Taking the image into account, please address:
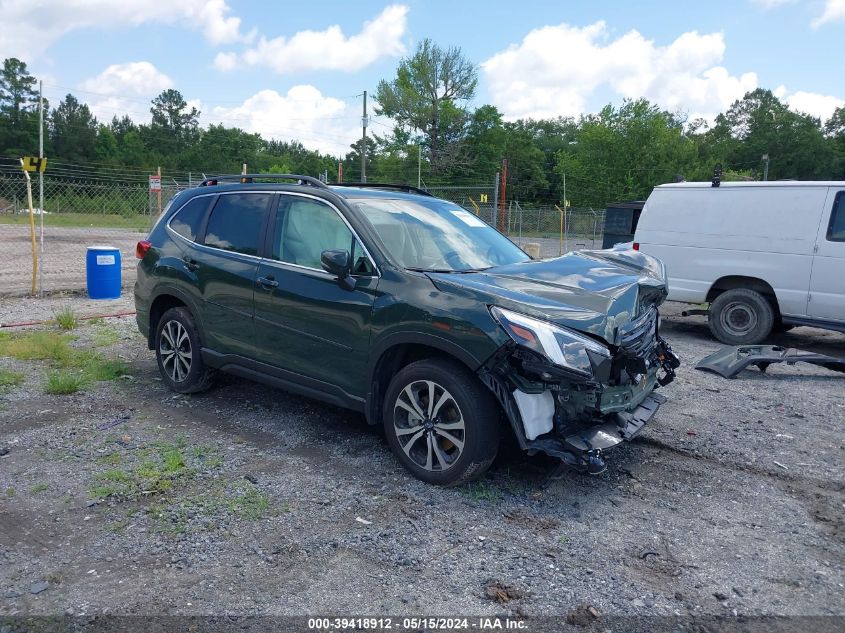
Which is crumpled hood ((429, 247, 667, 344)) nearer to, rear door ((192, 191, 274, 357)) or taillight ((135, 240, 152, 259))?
rear door ((192, 191, 274, 357))

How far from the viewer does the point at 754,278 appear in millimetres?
8461

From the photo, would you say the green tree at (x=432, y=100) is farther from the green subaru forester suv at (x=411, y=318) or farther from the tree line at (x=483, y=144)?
the green subaru forester suv at (x=411, y=318)

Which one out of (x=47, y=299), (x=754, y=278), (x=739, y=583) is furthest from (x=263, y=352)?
(x=47, y=299)

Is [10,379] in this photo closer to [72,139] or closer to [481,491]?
[481,491]

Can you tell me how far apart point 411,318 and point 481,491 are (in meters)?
1.12

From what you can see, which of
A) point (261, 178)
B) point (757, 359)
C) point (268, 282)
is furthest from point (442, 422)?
point (757, 359)

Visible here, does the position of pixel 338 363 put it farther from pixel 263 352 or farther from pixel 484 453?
pixel 484 453

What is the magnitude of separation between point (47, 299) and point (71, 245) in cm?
1113

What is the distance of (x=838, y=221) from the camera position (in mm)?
7746

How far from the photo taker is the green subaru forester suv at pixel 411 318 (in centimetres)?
365

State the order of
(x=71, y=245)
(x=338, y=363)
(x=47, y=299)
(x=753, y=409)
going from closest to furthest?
1. (x=338, y=363)
2. (x=753, y=409)
3. (x=47, y=299)
4. (x=71, y=245)

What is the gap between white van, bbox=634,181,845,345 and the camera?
7840 mm

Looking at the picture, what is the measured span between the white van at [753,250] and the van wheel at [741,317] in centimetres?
1

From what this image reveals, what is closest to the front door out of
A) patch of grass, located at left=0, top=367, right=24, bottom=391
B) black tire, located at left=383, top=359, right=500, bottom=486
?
black tire, located at left=383, top=359, right=500, bottom=486
